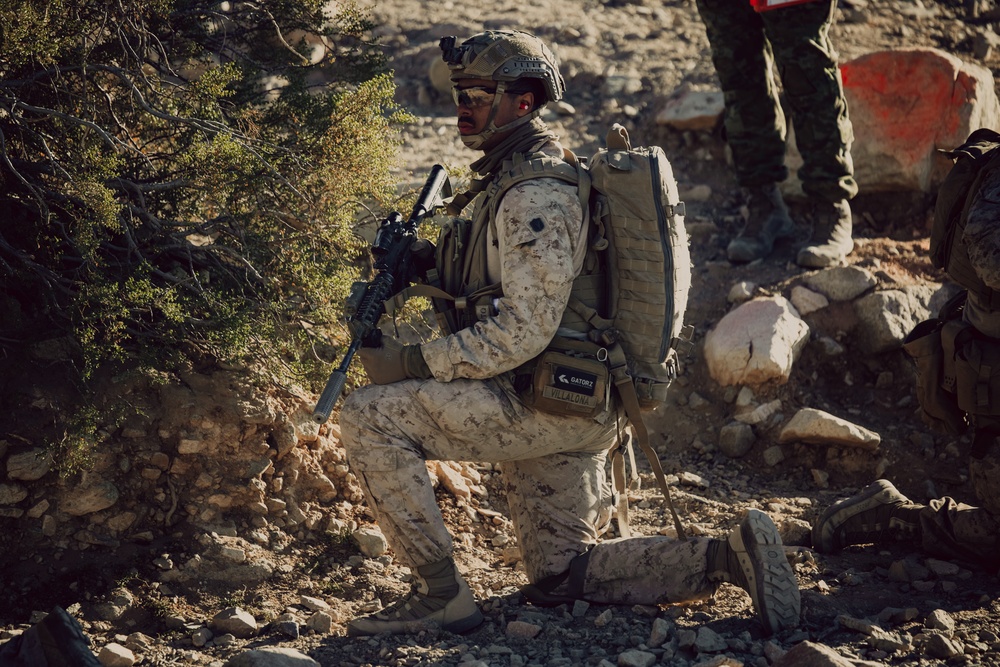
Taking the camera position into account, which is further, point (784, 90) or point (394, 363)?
point (784, 90)

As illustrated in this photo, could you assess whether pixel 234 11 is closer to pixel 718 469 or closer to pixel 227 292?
pixel 227 292

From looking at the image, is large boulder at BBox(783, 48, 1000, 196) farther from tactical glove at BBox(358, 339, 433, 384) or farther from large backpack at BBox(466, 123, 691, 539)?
tactical glove at BBox(358, 339, 433, 384)

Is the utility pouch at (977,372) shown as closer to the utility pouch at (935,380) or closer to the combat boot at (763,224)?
the utility pouch at (935,380)

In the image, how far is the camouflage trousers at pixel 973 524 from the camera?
4.20 m

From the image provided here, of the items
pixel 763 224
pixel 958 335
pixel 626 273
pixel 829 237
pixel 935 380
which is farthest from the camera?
pixel 763 224

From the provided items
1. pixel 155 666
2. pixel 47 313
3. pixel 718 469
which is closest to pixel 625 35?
pixel 718 469

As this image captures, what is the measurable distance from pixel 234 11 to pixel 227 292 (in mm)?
1561

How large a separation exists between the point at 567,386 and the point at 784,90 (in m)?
3.35

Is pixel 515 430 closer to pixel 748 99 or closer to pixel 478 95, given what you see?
pixel 478 95

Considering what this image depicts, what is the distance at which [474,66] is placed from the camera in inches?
154

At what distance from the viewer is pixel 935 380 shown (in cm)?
430

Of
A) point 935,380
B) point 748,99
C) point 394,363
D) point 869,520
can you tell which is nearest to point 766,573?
point 869,520

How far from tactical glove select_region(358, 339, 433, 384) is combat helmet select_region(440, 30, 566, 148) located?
3.00ft

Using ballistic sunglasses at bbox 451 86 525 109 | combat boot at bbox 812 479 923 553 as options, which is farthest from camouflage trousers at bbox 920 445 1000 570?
ballistic sunglasses at bbox 451 86 525 109
